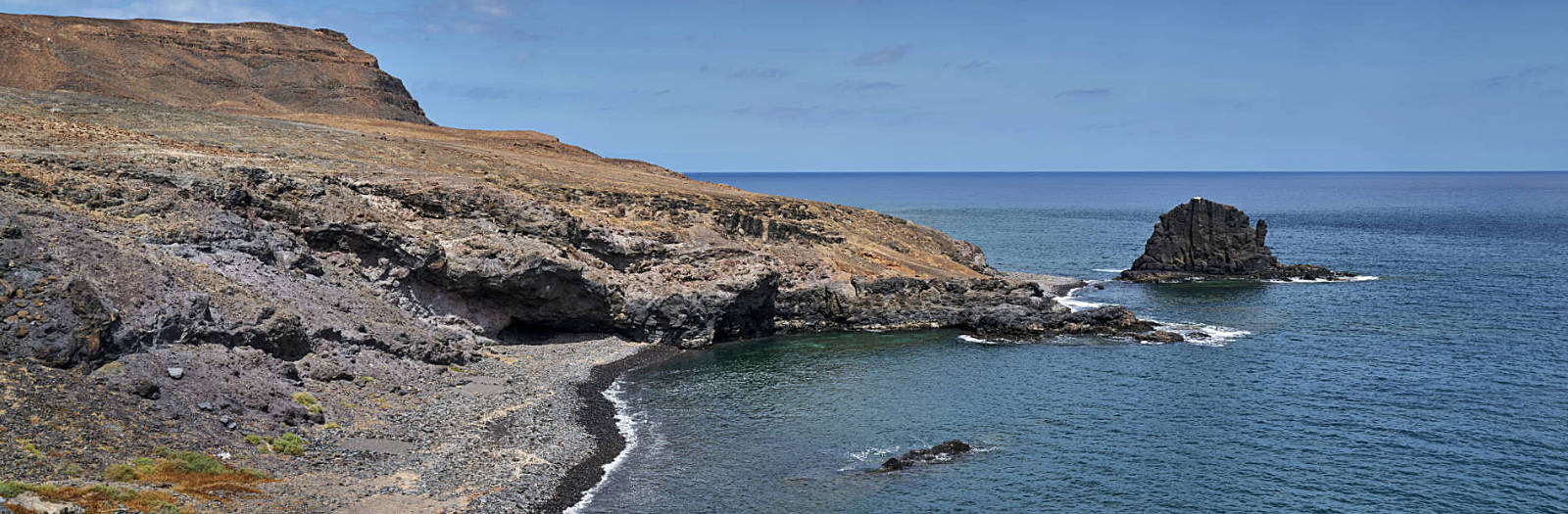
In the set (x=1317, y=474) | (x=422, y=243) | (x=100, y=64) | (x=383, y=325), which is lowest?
(x=1317, y=474)

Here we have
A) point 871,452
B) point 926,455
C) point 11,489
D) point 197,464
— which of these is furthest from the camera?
point 871,452

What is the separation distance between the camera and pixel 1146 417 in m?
43.3

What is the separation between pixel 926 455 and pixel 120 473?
25.6 m

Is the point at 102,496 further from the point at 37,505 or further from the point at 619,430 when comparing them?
the point at 619,430

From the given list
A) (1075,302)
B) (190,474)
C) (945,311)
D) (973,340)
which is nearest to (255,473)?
(190,474)

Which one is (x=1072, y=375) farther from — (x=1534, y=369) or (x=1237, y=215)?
(x=1237, y=215)

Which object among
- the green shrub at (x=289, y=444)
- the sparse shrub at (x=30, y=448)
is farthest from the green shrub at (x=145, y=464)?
the green shrub at (x=289, y=444)

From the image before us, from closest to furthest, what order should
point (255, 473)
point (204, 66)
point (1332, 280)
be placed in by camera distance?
point (255, 473) → point (1332, 280) → point (204, 66)

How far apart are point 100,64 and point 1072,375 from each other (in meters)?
93.7

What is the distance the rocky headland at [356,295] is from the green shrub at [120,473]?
0.21 ft

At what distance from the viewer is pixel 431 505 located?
30125 mm

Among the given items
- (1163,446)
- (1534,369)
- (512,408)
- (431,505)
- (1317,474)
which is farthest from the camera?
(1534,369)

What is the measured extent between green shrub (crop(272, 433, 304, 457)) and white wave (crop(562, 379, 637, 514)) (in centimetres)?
908

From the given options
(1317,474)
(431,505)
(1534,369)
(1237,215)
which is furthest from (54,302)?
(1237,215)
